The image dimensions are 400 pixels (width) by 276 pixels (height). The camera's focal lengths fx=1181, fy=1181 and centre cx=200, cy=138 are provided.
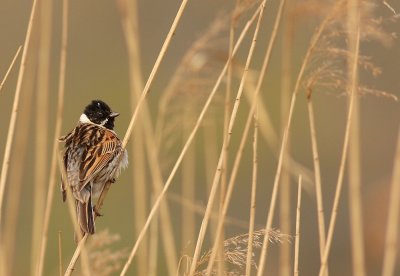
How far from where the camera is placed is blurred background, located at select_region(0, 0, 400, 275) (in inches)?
188

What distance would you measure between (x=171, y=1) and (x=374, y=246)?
11.6 metres

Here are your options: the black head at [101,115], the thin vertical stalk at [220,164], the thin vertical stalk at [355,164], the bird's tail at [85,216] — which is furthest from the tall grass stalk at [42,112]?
the black head at [101,115]

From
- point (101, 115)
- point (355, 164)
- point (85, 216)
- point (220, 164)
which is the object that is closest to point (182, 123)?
point (85, 216)

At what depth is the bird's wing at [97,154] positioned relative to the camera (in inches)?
239

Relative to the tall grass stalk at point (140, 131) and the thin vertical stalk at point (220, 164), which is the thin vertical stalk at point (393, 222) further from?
the tall grass stalk at point (140, 131)

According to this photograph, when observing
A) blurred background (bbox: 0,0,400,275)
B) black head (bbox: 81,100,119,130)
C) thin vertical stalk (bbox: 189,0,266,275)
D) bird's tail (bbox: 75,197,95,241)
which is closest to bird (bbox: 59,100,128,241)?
bird's tail (bbox: 75,197,95,241)

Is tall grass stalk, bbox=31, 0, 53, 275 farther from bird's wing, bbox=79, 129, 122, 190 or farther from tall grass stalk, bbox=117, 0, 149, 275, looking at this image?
bird's wing, bbox=79, 129, 122, 190

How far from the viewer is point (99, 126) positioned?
6.55 m

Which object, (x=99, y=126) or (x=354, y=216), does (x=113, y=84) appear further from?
(x=354, y=216)

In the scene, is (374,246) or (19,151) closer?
(19,151)

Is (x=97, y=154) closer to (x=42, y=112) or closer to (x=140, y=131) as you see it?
(x=140, y=131)

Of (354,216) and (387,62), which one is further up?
(387,62)

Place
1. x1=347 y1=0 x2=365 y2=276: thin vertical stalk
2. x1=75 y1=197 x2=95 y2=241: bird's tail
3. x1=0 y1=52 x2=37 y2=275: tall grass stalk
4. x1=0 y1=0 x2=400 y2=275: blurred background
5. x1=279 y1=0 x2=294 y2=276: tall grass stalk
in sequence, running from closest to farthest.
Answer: x1=347 y1=0 x2=365 y2=276: thin vertical stalk < x1=279 y1=0 x2=294 y2=276: tall grass stalk < x1=0 y1=52 x2=37 y2=275: tall grass stalk < x1=0 y1=0 x2=400 y2=275: blurred background < x1=75 y1=197 x2=95 y2=241: bird's tail

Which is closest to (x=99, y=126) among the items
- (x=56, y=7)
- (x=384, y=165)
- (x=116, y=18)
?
(x=384, y=165)
